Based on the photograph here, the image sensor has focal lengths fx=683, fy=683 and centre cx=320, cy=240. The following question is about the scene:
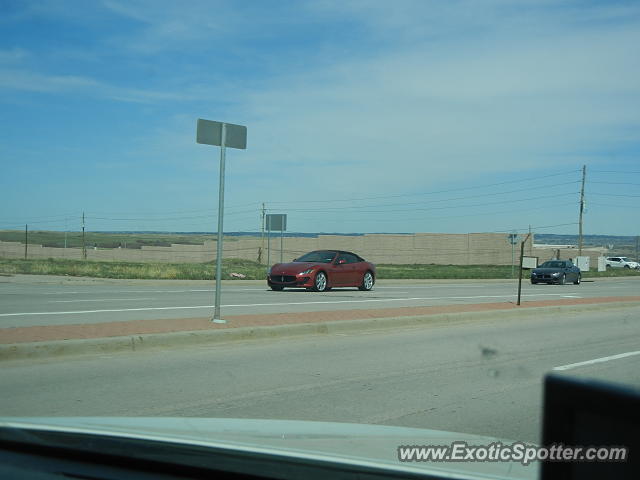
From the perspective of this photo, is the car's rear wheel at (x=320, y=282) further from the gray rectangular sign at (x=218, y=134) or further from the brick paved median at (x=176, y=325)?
the gray rectangular sign at (x=218, y=134)

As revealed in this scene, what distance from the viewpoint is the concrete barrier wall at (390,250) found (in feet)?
224

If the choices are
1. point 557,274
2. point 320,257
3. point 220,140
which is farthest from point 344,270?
point 557,274

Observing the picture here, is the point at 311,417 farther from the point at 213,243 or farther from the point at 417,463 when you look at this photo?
the point at 213,243

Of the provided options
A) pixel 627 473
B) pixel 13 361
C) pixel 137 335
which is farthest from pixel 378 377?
pixel 627 473

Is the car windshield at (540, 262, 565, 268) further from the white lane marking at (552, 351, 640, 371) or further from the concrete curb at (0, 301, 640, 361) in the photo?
the white lane marking at (552, 351, 640, 371)

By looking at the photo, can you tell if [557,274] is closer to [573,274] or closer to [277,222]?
[573,274]

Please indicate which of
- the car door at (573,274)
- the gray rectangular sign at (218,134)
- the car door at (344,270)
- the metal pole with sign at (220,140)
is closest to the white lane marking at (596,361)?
the metal pole with sign at (220,140)

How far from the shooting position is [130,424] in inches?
133

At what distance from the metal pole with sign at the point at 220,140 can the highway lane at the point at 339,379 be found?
1.41 meters

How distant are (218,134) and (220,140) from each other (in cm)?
10

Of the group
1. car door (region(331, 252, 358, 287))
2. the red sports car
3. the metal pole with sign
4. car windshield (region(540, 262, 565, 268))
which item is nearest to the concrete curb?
the metal pole with sign

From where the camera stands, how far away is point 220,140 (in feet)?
37.5

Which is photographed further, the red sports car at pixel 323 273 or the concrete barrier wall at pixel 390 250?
the concrete barrier wall at pixel 390 250

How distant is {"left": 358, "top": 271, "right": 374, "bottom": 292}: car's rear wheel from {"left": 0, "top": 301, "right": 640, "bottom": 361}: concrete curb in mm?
9205
